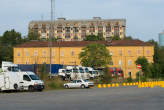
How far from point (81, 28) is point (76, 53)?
50.9m

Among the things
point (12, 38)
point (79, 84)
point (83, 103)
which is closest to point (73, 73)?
point (79, 84)

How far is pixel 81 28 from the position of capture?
157m

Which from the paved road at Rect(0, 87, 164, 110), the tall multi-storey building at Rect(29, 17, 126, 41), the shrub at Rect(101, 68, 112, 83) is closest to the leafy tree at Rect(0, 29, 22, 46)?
the tall multi-storey building at Rect(29, 17, 126, 41)

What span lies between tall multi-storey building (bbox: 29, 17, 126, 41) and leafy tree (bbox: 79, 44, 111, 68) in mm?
64155

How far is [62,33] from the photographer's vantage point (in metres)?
161

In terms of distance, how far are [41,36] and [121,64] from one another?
63.8 metres

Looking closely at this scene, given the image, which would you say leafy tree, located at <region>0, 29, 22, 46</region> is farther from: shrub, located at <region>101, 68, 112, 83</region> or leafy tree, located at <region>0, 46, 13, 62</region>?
shrub, located at <region>101, 68, 112, 83</region>

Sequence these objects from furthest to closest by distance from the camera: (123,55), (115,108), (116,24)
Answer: (116,24) < (123,55) < (115,108)

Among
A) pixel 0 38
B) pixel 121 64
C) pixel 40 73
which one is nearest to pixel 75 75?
pixel 40 73

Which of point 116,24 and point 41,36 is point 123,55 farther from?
point 41,36

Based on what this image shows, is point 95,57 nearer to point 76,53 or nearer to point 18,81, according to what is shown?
point 76,53

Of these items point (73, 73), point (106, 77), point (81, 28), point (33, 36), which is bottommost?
point (106, 77)

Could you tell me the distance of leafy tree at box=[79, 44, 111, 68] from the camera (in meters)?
88.2

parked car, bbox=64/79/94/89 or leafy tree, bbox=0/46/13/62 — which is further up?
leafy tree, bbox=0/46/13/62
